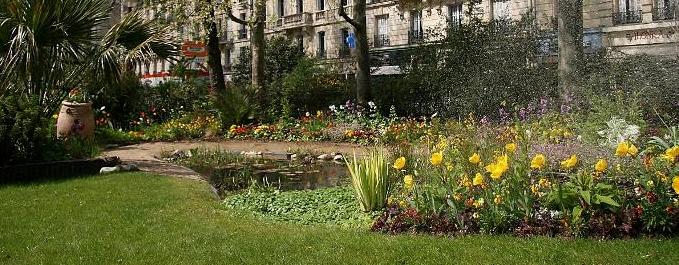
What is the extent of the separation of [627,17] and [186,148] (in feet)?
45.6

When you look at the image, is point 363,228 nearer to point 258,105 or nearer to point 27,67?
point 27,67

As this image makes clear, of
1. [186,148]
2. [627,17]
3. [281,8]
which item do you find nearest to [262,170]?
[186,148]

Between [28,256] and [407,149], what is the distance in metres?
3.97

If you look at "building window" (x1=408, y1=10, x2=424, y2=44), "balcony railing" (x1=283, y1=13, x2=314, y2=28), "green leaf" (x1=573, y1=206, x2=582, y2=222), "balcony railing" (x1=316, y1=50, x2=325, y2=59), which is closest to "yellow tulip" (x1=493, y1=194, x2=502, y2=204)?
"green leaf" (x1=573, y1=206, x2=582, y2=222)

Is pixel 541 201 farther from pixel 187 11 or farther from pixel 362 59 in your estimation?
pixel 187 11

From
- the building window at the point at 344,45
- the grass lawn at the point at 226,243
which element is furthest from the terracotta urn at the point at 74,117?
the building window at the point at 344,45

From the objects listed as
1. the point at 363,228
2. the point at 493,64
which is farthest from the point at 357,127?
the point at 363,228

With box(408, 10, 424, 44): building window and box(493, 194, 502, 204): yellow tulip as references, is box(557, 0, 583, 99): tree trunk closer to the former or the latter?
box(493, 194, 502, 204): yellow tulip

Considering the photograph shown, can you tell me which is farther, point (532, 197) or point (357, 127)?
point (357, 127)

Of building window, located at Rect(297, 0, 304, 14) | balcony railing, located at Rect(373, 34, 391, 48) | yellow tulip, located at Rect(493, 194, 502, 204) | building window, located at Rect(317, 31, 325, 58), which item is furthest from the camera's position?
building window, located at Rect(297, 0, 304, 14)

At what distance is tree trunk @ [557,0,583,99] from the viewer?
12938 mm

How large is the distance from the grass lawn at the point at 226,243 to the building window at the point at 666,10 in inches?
532

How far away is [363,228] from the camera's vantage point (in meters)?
5.14

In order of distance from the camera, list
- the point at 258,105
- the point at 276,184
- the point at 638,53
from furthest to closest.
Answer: the point at 258,105 < the point at 638,53 < the point at 276,184
